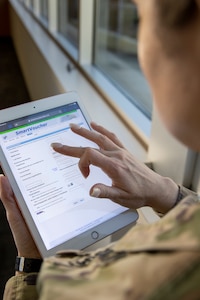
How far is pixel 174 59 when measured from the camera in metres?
0.32

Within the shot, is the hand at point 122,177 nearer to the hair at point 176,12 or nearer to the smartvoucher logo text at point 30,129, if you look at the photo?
the smartvoucher logo text at point 30,129

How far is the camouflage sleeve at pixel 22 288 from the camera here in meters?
0.57

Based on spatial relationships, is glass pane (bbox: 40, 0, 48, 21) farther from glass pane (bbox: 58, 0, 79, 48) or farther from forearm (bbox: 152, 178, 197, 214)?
forearm (bbox: 152, 178, 197, 214)

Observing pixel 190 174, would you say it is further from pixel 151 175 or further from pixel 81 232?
pixel 81 232

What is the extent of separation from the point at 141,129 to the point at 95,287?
32.3 inches

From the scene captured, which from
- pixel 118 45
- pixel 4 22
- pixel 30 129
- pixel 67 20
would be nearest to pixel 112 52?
pixel 118 45

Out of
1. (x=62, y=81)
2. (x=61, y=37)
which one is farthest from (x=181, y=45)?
(x=61, y=37)

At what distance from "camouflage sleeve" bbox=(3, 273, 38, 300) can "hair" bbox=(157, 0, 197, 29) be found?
1.42ft

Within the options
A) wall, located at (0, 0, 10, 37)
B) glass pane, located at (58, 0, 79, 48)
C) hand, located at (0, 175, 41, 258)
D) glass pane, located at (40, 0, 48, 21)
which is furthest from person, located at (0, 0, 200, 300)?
wall, located at (0, 0, 10, 37)

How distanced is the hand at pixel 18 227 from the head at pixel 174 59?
1.35ft

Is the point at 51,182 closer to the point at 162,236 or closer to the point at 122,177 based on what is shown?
the point at 122,177

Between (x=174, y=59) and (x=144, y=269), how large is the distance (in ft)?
0.56

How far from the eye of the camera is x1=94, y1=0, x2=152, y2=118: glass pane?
5.17ft

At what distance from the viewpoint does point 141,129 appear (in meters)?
1.11
